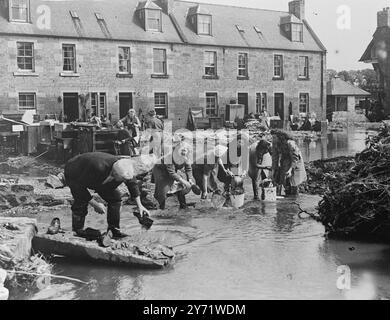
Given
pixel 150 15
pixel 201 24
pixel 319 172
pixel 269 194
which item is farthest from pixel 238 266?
pixel 201 24

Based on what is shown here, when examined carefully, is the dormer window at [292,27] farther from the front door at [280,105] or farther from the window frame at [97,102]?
the window frame at [97,102]

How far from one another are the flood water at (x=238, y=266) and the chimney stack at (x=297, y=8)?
3113 cm

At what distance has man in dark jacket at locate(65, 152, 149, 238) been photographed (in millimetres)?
7969

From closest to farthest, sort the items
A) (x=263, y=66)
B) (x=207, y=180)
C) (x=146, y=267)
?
(x=146, y=267)
(x=207, y=180)
(x=263, y=66)

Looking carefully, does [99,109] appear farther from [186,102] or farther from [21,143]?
[21,143]

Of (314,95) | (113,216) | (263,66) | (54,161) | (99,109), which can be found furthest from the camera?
(314,95)

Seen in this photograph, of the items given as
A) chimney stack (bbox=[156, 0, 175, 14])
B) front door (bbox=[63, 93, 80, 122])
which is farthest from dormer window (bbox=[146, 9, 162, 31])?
front door (bbox=[63, 93, 80, 122])

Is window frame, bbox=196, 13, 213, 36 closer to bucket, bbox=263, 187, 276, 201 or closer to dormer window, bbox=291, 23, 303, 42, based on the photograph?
dormer window, bbox=291, 23, 303, 42

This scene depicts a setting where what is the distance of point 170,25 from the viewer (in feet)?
106

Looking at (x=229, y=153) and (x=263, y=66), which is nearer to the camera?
(x=229, y=153)

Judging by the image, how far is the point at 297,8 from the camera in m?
39.1

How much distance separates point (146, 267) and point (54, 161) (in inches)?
512

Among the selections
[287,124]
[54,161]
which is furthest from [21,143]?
[287,124]

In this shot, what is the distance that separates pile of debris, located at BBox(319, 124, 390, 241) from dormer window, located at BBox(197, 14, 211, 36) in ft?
81.5
